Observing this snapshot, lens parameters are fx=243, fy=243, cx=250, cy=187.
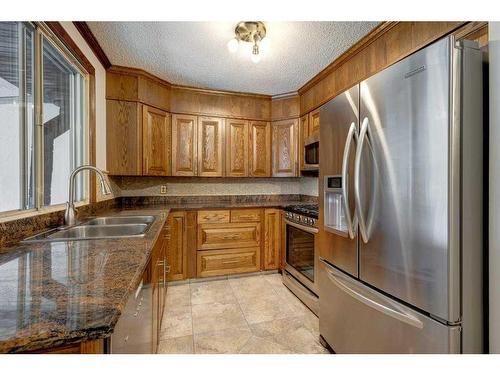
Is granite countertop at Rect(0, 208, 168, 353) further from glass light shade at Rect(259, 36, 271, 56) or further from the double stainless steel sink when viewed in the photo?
glass light shade at Rect(259, 36, 271, 56)

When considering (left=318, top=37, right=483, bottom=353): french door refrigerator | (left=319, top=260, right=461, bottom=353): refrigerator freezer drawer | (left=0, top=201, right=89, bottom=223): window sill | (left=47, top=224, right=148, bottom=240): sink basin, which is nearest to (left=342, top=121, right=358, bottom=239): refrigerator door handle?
(left=318, top=37, right=483, bottom=353): french door refrigerator

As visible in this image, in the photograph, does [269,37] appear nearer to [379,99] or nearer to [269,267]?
[379,99]

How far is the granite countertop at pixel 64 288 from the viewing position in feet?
1.60

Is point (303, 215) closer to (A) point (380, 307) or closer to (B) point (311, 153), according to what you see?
(B) point (311, 153)

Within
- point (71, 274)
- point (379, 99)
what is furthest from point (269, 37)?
point (71, 274)

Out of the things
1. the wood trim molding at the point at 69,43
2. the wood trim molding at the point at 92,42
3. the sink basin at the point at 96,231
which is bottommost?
the sink basin at the point at 96,231

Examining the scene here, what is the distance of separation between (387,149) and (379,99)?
0.27 metres

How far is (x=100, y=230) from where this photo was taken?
173 centimetres

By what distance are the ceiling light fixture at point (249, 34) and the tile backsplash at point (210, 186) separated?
192cm

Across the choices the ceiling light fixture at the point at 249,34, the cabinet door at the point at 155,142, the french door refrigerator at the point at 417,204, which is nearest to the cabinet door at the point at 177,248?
the cabinet door at the point at 155,142

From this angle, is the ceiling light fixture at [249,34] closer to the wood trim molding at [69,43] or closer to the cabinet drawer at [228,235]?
the wood trim molding at [69,43]

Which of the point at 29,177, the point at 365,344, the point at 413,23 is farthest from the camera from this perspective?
the point at 413,23

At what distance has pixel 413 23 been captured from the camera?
1671 millimetres

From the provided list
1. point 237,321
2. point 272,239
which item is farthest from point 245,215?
point 237,321
